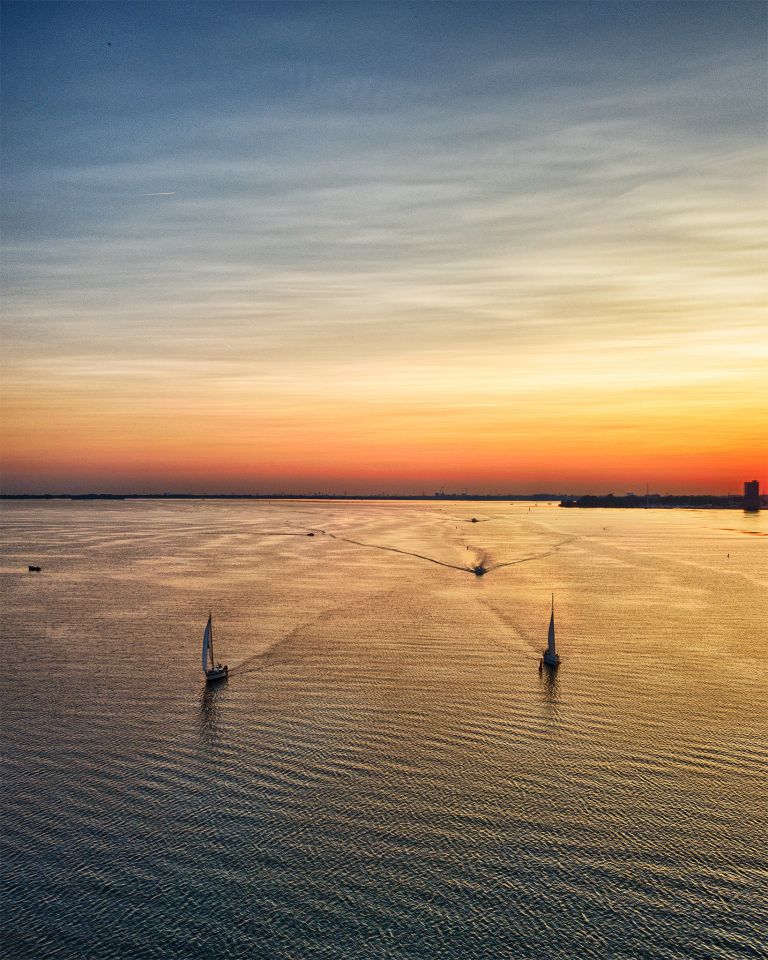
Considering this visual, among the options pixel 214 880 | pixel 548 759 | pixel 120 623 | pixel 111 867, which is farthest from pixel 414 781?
pixel 120 623

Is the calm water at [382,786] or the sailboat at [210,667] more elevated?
the sailboat at [210,667]

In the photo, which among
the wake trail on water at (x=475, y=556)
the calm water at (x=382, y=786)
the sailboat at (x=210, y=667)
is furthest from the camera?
the wake trail on water at (x=475, y=556)

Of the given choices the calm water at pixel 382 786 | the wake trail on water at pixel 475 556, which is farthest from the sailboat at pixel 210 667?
the wake trail on water at pixel 475 556

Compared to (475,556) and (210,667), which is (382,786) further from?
(475,556)

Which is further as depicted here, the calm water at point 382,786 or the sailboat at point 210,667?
the sailboat at point 210,667

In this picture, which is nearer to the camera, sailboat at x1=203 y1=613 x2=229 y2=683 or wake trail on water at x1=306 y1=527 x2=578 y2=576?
sailboat at x1=203 y1=613 x2=229 y2=683

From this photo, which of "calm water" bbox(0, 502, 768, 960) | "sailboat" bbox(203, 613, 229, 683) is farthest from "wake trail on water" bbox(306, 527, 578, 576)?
"sailboat" bbox(203, 613, 229, 683)

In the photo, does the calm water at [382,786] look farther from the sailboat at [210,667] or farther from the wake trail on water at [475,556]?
the wake trail on water at [475,556]

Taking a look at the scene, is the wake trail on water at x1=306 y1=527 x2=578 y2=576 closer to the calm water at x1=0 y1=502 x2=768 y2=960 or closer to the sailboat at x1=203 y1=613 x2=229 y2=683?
the calm water at x1=0 y1=502 x2=768 y2=960
